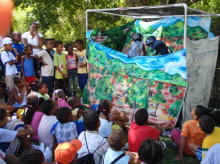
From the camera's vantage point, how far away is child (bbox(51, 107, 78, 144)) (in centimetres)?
371

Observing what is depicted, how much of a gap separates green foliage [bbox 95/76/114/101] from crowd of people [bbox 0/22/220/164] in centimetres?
47

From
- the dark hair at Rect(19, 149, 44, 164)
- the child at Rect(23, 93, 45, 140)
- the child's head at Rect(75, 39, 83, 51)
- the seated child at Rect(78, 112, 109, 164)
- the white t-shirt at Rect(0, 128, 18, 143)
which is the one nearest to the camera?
the dark hair at Rect(19, 149, 44, 164)

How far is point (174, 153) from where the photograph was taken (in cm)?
416

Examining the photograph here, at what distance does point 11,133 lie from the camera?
142 inches

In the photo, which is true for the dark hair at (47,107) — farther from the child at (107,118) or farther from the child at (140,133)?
the child at (140,133)

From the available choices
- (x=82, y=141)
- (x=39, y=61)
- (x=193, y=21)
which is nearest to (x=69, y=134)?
(x=82, y=141)

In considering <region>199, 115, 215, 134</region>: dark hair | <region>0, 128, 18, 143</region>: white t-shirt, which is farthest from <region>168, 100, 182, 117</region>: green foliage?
<region>0, 128, 18, 143</region>: white t-shirt

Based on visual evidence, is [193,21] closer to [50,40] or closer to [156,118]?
[156,118]

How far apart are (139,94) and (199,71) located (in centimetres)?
127

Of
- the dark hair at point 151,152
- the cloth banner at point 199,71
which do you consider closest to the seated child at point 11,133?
the dark hair at point 151,152

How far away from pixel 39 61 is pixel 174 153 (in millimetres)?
3908

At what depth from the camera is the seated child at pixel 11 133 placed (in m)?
3.55

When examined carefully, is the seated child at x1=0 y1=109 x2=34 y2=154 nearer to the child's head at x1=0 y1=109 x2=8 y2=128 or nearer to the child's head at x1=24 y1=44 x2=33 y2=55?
the child's head at x1=0 y1=109 x2=8 y2=128

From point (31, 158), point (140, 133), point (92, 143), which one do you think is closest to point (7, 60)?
point (92, 143)
